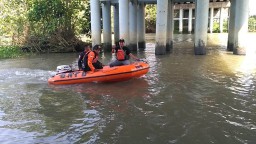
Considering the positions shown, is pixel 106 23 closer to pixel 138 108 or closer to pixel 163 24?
pixel 163 24

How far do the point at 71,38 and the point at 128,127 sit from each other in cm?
1495

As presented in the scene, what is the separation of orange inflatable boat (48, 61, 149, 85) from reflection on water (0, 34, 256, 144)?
29 centimetres

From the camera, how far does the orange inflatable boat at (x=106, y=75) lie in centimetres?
1110

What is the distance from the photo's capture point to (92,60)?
11250mm

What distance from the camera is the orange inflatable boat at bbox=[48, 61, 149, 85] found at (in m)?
11.1

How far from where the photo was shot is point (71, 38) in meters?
21.3

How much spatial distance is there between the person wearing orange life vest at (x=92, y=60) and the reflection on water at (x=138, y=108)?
611 millimetres

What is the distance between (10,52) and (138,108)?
13949 millimetres

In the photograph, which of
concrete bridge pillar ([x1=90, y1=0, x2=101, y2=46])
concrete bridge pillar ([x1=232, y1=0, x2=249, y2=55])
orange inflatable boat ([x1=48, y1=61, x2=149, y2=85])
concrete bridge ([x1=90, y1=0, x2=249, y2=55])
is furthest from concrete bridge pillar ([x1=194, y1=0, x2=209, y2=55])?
orange inflatable boat ([x1=48, y1=61, x2=149, y2=85])

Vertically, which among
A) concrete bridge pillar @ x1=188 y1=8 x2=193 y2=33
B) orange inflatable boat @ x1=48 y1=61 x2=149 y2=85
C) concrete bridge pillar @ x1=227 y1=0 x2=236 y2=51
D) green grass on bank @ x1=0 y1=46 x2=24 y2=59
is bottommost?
orange inflatable boat @ x1=48 y1=61 x2=149 y2=85

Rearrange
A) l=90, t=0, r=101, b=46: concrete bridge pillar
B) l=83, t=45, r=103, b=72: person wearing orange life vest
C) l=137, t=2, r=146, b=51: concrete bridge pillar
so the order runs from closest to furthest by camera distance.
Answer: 1. l=83, t=45, r=103, b=72: person wearing orange life vest
2. l=90, t=0, r=101, b=46: concrete bridge pillar
3. l=137, t=2, r=146, b=51: concrete bridge pillar

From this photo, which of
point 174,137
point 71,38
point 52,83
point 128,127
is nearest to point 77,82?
point 52,83

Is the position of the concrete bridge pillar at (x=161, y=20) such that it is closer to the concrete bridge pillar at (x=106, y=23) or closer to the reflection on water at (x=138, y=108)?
the reflection on water at (x=138, y=108)

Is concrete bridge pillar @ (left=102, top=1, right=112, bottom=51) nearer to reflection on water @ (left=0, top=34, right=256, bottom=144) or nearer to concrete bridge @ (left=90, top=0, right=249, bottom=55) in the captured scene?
concrete bridge @ (left=90, top=0, right=249, bottom=55)
